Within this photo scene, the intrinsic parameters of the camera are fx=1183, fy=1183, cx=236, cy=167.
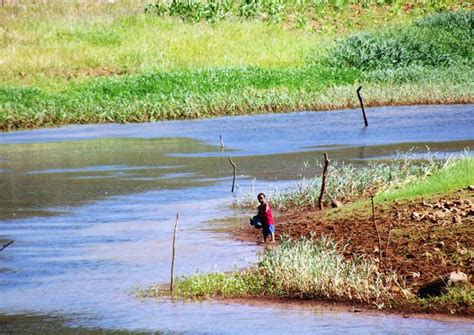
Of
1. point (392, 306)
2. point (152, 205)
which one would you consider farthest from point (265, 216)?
point (152, 205)

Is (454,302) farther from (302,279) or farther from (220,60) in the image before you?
(220,60)

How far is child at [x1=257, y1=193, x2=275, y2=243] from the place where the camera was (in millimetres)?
18172

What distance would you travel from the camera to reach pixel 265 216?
59.8 feet

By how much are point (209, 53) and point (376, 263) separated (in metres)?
34.6

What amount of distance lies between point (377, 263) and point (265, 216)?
2920mm

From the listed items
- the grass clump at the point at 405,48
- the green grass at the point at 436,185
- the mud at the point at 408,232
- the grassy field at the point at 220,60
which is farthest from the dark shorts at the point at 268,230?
the grass clump at the point at 405,48

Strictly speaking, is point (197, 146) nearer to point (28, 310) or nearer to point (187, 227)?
point (187, 227)

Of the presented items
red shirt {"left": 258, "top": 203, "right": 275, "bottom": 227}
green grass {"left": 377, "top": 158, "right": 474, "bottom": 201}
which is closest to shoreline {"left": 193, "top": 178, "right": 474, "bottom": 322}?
red shirt {"left": 258, "top": 203, "right": 275, "bottom": 227}

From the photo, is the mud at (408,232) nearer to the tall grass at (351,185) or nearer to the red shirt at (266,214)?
the red shirt at (266,214)

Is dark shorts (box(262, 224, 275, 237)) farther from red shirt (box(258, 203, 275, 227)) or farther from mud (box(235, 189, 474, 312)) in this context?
mud (box(235, 189, 474, 312))

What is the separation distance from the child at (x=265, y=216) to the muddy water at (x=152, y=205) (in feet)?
1.26

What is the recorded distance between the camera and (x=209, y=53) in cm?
4969

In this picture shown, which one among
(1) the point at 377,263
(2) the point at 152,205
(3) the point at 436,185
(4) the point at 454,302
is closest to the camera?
(4) the point at 454,302

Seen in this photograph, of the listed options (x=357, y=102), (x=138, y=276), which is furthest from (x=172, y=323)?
(x=357, y=102)
